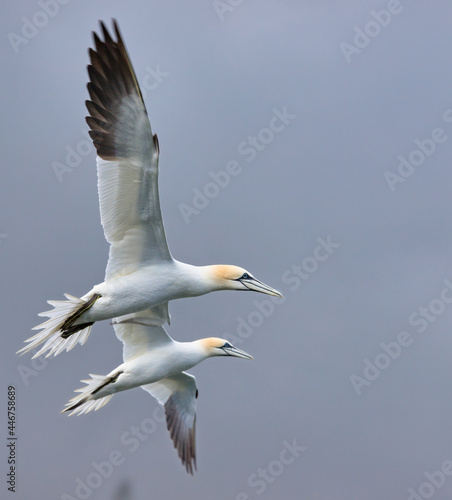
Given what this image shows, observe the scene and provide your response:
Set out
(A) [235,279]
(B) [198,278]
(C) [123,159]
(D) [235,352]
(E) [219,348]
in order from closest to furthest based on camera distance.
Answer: (C) [123,159], (B) [198,278], (A) [235,279], (E) [219,348], (D) [235,352]

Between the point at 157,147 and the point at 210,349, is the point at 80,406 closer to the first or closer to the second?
the point at 210,349

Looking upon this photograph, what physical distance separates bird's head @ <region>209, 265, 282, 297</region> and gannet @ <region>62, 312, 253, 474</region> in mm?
2263

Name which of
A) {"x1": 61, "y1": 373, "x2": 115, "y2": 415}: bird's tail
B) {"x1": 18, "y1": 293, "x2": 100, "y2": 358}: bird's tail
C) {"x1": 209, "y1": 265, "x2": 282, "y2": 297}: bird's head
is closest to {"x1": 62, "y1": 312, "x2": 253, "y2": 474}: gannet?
{"x1": 61, "y1": 373, "x2": 115, "y2": 415}: bird's tail

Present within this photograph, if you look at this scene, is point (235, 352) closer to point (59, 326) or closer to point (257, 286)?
point (257, 286)

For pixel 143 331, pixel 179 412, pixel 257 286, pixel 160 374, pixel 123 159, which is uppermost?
pixel 123 159

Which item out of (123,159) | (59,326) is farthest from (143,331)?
(123,159)

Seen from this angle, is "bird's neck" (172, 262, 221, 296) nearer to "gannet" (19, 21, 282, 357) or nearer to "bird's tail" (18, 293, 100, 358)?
"gannet" (19, 21, 282, 357)

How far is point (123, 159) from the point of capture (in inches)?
551

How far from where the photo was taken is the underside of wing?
56.6 feet

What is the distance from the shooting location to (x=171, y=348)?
17281mm

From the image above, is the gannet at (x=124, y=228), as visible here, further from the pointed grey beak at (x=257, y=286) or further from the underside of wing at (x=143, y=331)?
the underside of wing at (x=143, y=331)

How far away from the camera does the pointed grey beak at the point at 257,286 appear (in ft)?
51.5

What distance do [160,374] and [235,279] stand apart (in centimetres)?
255

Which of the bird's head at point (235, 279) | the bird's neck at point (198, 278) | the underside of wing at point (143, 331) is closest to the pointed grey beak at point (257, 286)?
the bird's head at point (235, 279)
